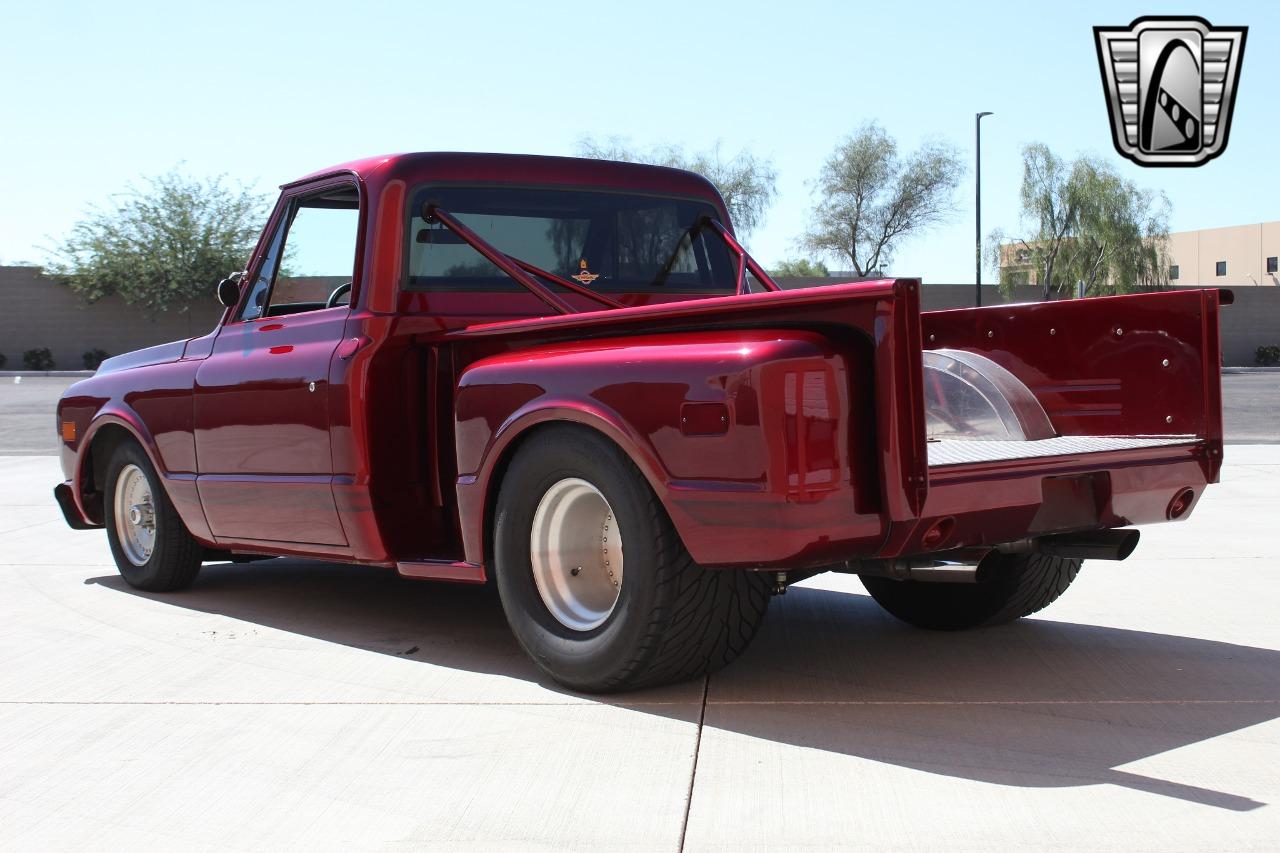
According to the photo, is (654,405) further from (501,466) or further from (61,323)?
(61,323)

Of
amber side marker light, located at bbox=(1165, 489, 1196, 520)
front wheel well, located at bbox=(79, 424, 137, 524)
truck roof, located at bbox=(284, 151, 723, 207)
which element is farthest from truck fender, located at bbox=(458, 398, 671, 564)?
front wheel well, located at bbox=(79, 424, 137, 524)

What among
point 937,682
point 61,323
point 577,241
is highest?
point 61,323

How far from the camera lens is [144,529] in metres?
7.29

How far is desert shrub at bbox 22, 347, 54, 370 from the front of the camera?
45.4m

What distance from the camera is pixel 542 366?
4781 mm

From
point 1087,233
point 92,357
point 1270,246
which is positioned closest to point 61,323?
point 92,357

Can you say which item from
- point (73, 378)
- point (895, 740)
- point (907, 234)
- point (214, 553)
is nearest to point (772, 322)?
point (895, 740)

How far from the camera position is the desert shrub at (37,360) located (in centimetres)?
4538

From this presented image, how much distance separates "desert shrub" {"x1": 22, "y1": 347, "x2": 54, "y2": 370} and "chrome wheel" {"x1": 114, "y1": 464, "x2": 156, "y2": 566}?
4130 centimetres

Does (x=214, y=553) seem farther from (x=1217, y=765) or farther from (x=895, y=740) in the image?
(x=1217, y=765)

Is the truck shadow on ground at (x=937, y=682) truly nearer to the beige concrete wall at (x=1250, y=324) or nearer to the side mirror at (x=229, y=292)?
the side mirror at (x=229, y=292)

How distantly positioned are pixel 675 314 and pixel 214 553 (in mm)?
3798

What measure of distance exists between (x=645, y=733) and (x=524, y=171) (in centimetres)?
270

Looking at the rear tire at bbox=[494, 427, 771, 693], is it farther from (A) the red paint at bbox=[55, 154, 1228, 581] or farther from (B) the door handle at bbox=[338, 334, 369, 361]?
(B) the door handle at bbox=[338, 334, 369, 361]
